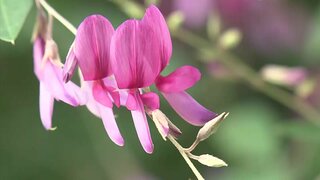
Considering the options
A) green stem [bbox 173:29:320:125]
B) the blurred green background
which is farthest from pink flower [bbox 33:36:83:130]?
the blurred green background

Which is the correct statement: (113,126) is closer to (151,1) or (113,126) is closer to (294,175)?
(151,1)

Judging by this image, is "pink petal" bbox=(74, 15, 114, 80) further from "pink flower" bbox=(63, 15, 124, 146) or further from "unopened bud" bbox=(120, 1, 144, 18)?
"unopened bud" bbox=(120, 1, 144, 18)

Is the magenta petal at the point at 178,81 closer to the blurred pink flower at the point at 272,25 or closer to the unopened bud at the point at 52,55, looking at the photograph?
the unopened bud at the point at 52,55

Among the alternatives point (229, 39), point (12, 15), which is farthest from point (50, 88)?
point (229, 39)

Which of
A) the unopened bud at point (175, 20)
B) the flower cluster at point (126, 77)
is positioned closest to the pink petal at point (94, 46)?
the flower cluster at point (126, 77)

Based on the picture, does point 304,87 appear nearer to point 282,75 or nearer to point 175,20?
point 282,75

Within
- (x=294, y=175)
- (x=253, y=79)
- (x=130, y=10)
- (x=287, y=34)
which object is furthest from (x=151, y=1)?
(x=287, y=34)
